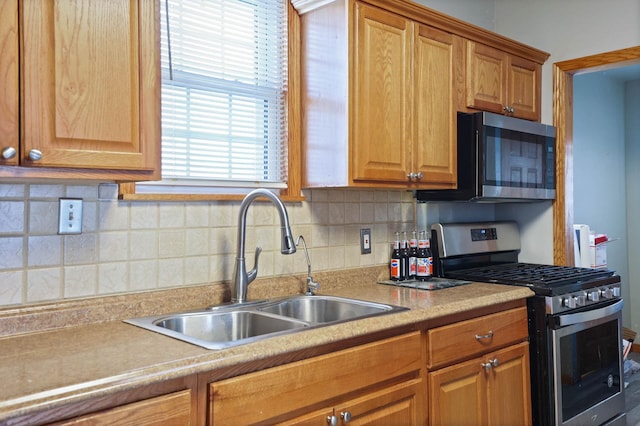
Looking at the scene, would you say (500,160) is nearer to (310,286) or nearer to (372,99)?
(372,99)

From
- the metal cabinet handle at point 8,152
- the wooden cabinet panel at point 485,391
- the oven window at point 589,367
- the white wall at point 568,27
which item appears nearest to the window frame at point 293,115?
the wooden cabinet panel at point 485,391

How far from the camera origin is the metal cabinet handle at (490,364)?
2.16 metres

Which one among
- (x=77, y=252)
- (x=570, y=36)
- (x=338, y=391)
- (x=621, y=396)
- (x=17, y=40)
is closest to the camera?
(x=17, y=40)

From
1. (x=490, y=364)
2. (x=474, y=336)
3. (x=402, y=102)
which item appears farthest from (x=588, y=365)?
(x=402, y=102)

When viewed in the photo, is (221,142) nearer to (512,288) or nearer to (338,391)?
(338,391)

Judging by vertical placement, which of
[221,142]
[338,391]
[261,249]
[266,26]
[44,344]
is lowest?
[338,391]

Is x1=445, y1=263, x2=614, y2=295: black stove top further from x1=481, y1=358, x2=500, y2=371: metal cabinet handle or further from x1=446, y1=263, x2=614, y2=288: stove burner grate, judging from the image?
x1=481, y1=358, x2=500, y2=371: metal cabinet handle

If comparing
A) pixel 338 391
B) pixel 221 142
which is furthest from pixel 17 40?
pixel 338 391

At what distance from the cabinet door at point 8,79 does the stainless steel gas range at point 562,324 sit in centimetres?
204

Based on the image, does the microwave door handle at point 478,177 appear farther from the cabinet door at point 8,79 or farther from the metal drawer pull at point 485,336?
the cabinet door at point 8,79

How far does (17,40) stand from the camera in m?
1.31

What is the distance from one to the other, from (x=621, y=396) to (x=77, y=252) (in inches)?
Result: 105

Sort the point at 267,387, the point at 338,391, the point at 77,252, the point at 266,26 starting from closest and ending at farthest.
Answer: the point at 267,387
the point at 338,391
the point at 77,252
the point at 266,26

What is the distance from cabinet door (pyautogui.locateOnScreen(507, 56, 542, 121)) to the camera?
296 cm
